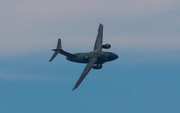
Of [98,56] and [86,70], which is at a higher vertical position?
[98,56]

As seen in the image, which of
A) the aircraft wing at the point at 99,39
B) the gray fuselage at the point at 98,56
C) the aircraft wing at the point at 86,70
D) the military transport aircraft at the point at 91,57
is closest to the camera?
the aircraft wing at the point at 86,70

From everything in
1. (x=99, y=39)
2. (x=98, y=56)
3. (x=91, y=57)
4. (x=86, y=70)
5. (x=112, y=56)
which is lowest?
(x=86, y=70)

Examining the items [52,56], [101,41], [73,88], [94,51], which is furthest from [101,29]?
[73,88]

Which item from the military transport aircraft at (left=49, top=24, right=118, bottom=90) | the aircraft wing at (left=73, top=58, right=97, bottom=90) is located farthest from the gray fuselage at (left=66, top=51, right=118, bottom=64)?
the aircraft wing at (left=73, top=58, right=97, bottom=90)

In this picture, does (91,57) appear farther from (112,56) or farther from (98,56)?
(112,56)

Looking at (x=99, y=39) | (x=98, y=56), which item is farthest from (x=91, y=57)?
(x=99, y=39)

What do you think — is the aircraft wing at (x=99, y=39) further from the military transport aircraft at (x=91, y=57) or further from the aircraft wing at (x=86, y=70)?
the aircraft wing at (x=86, y=70)

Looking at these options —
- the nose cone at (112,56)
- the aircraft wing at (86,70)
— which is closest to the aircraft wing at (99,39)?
the nose cone at (112,56)

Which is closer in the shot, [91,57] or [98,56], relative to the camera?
[98,56]

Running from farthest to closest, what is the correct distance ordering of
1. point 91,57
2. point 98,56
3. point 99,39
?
1. point 99,39
2. point 91,57
3. point 98,56

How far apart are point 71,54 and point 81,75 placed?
1268cm

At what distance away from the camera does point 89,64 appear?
108m

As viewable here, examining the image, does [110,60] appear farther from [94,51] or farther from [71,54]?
[71,54]

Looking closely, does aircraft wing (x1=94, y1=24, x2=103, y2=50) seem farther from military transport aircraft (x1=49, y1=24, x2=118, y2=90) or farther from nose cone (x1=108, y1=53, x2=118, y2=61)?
nose cone (x1=108, y1=53, x2=118, y2=61)
